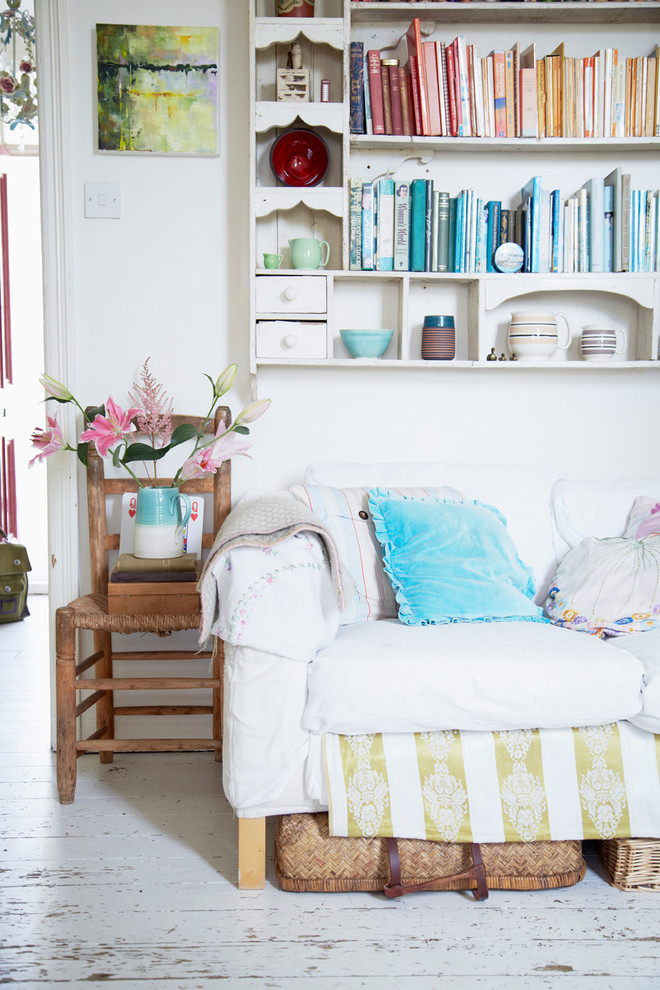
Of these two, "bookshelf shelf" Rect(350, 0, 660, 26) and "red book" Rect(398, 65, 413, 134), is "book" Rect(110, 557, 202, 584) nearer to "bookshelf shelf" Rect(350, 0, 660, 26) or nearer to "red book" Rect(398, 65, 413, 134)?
"red book" Rect(398, 65, 413, 134)

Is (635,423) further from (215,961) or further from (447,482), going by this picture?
(215,961)

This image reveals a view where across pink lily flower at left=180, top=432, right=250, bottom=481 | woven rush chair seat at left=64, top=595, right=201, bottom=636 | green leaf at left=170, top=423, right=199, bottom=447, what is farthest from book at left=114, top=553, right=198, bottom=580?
green leaf at left=170, top=423, right=199, bottom=447

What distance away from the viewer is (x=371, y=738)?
5.50ft

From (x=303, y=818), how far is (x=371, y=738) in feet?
0.69

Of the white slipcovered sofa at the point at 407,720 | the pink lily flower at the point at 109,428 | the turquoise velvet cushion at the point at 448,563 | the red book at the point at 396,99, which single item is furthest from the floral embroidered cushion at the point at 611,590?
the red book at the point at 396,99

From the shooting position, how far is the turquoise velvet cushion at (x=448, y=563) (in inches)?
76.1

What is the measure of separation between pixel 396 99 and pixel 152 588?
1.49 m

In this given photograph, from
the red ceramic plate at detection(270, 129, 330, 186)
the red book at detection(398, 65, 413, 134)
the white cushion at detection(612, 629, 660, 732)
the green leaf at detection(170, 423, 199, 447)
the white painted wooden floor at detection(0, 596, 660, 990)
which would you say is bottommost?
the white painted wooden floor at detection(0, 596, 660, 990)

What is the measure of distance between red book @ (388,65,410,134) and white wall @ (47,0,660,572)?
16.7 inches

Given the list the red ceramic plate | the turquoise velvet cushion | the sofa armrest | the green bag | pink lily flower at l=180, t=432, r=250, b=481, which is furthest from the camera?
the green bag

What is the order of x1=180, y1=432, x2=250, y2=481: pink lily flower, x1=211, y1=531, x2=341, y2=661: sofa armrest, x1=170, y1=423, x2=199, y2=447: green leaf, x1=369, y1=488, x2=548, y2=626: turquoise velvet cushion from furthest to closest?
x1=170, y1=423, x2=199, y2=447: green leaf < x1=180, y1=432, x2=250, y2=481: pink lily flower < x1=369, y1=488, x2=548, y2=626: turquoise velvet cushion < x1=211, y1=531, x2=341, y2=661: sofa armrest

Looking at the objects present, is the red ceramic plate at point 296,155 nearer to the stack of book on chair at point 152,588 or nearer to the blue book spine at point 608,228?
the blue book spine at point 608,228

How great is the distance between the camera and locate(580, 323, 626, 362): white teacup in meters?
2.41

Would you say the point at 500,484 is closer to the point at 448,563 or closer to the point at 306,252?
the point at 448,563
